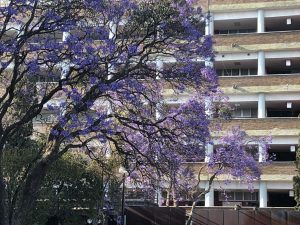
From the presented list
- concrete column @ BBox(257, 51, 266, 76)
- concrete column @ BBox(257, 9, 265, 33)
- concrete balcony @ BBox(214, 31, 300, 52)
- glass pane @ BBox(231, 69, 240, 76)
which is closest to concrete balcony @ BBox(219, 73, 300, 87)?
concrete column @ BBox(257, 51, 266, 76)

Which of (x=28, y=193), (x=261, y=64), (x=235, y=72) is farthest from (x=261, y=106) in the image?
(x=28, y=193)

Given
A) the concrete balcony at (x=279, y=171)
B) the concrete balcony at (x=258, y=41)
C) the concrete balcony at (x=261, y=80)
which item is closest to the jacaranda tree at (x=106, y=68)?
the concrete balcony at (x=279, y=171)

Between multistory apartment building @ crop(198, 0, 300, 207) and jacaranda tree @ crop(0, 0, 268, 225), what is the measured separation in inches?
1111

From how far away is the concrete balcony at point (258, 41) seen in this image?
153ft

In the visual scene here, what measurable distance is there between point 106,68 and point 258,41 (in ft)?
113

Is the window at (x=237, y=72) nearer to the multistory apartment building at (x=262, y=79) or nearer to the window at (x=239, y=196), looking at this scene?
the multistory apartment building at (x=262, y=79)

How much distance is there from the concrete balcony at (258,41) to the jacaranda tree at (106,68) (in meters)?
31.3

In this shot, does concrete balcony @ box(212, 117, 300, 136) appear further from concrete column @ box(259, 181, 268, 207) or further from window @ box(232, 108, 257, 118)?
concrete column @ box(259, 181, 268, 207)

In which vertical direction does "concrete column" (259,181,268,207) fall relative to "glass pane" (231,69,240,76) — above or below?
below

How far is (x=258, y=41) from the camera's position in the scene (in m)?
47.4

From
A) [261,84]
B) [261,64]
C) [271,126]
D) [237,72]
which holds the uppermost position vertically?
[237,72]

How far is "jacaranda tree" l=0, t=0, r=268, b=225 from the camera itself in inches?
568

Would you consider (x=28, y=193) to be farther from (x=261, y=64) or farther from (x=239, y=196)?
(x=261, y=64)

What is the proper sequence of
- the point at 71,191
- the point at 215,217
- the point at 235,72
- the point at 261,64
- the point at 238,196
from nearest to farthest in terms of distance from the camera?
the point at 71,191, the point at 215,217, the point at 238,196, the point at 261,64, the point at 235,72
